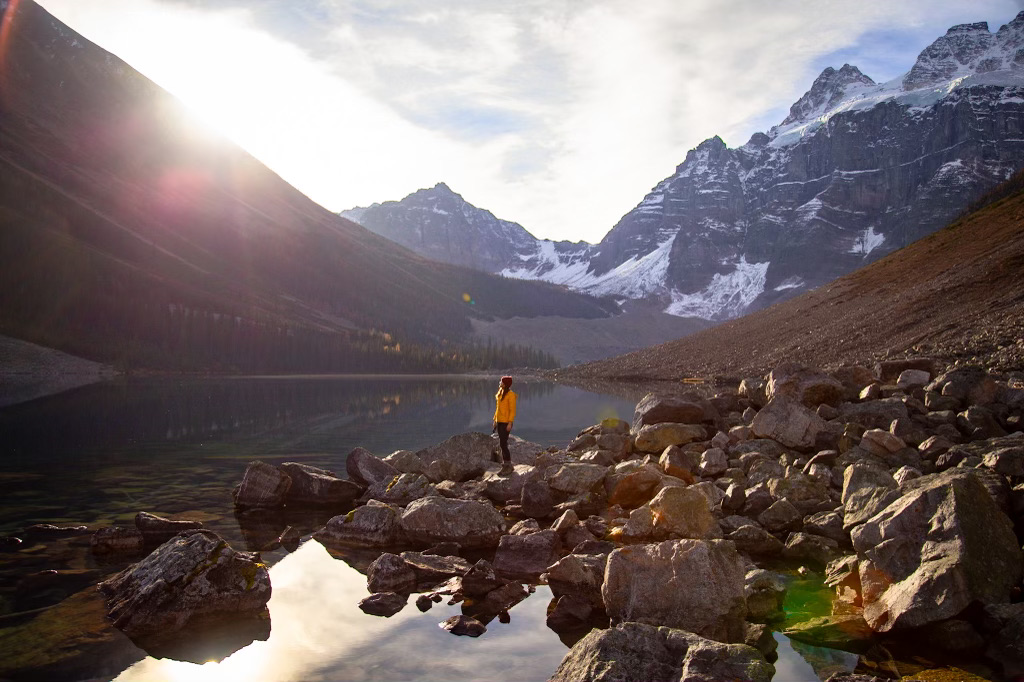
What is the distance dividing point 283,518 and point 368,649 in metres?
8.57

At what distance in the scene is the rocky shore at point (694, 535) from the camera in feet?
29.1

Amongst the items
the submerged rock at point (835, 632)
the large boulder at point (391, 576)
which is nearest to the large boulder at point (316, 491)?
the large boulder at point (391, 576)

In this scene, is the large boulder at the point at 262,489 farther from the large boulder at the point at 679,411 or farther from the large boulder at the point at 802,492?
the large boulder at the point at 802,492

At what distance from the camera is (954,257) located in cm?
6731

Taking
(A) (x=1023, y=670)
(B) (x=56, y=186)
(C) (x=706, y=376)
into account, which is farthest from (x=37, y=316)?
(A) (x=1023, y=670)

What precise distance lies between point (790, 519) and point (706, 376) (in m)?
58.8

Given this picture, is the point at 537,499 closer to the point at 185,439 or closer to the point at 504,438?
the point at 504,438

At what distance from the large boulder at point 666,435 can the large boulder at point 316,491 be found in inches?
346

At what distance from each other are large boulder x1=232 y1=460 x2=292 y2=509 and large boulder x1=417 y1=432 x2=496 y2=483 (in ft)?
14.2

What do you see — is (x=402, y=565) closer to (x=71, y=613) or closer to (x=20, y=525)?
(x=71, y=613)

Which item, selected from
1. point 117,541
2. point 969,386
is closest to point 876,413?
point 969,386

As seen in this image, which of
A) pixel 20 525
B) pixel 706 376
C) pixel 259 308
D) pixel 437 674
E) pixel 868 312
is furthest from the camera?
pixel 259 308

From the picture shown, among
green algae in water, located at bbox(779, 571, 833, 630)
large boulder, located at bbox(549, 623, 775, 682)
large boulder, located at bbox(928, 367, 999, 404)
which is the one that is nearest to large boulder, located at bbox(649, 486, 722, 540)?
green algae in water, located at bbox(779, 571, 833, 630)

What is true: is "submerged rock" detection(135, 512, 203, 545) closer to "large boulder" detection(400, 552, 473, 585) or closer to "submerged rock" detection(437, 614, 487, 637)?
"large boulder" detection(400, 552, 473, 585)
